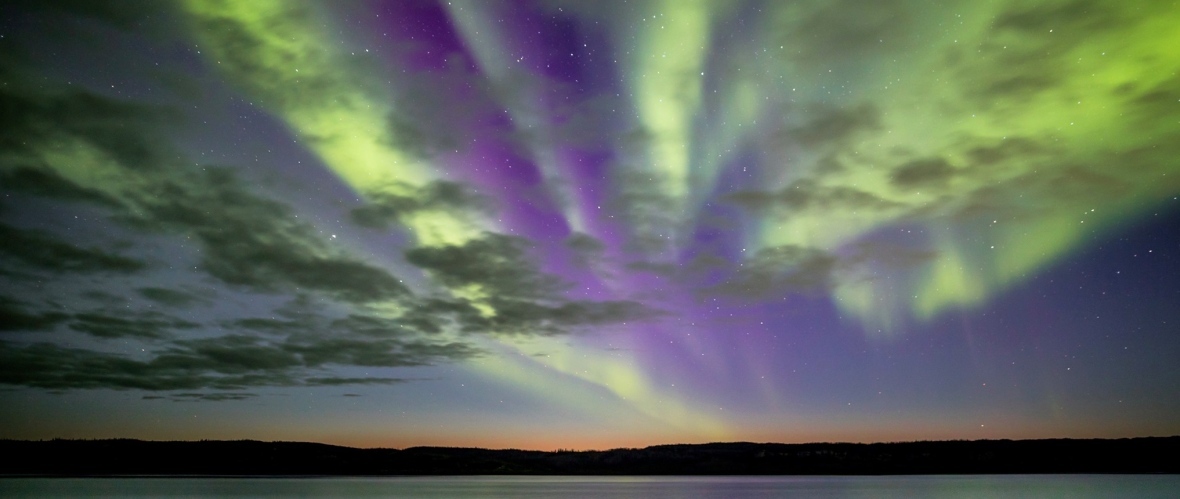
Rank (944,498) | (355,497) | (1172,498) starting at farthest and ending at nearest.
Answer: (355,497) → (944,498) → (1172,498)

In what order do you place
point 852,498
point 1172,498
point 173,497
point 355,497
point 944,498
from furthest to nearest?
point 355,497 → point 173,497 → point 852,498 → point 944,498 → point 1172,498

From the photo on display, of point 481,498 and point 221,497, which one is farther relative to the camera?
point 481,498

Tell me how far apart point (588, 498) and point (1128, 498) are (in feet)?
254

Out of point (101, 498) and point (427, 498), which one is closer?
point (101, 498)

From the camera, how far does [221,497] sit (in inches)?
4478

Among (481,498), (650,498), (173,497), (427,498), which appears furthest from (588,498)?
(173,497)

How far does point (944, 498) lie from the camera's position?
97.7 meters

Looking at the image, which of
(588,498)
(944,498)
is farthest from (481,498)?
(944,498)

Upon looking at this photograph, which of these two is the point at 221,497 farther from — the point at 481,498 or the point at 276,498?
the point at 481,498

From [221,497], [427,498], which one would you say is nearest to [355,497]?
[427,498]

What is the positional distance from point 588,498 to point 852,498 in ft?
142

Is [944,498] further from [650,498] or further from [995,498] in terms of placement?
[650,498]

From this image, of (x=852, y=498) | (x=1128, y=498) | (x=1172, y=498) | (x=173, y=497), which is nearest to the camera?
(x=1172, y=498)

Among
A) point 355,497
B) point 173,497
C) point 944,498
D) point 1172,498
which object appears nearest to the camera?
point 1172,498
